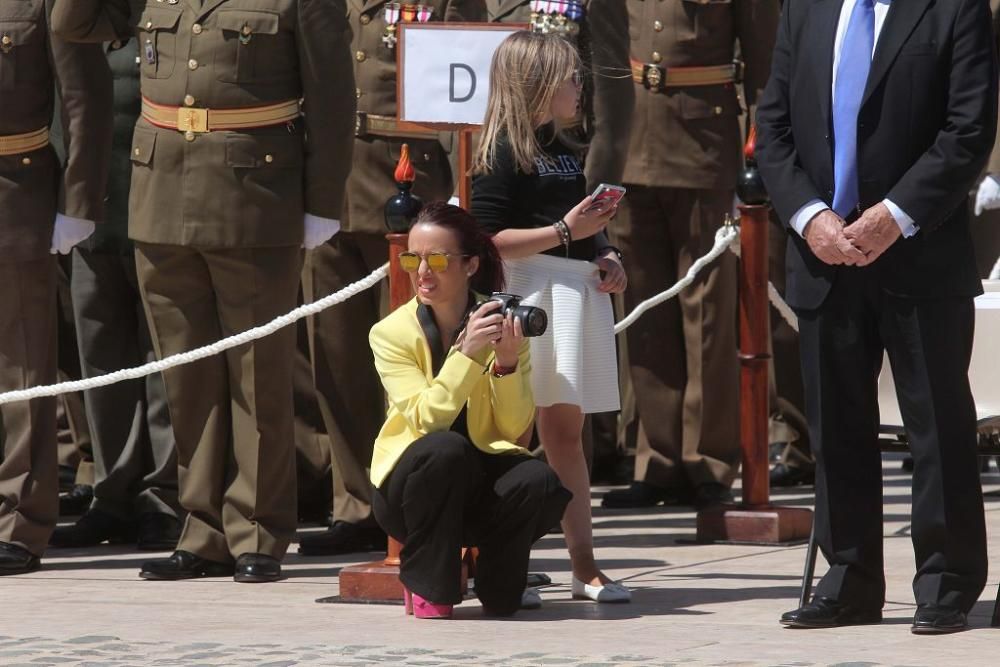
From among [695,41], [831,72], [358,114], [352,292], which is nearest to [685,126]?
[695,41]

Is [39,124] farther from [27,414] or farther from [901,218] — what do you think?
[901,218]

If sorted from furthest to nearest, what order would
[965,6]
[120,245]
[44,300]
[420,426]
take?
[120,245], [44,300], [420,426], [965,6]

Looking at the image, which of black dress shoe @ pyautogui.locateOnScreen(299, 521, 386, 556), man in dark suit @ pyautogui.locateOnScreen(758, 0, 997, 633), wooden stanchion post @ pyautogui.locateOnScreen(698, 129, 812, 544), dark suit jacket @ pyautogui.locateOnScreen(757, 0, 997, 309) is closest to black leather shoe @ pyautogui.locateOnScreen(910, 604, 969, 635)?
man in dark suit @ pyautogui.locateOnScreen(758, 0, 997, 633)

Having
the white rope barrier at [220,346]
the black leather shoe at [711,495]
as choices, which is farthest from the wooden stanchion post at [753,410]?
the white rope barrier at [220,346]

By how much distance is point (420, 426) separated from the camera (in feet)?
19.3

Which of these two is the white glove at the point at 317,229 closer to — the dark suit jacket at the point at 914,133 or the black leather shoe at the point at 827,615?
the dark suit jacket at the point at 914,133

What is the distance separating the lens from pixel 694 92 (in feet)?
27.7

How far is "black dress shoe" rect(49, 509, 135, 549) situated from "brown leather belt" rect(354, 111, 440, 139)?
1.59 metres

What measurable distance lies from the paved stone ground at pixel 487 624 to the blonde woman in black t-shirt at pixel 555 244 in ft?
1.39

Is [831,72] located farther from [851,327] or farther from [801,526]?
[801,526]

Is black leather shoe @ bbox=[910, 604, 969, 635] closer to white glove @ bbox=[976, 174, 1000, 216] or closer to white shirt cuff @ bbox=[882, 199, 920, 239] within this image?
white shirt cuff @ bbox=[882, 199, 920, 239]

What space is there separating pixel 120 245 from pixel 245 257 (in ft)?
3.83

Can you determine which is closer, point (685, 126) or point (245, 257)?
point (245, 257)

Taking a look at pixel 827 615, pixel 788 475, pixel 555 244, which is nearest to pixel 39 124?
pixel 555 244
